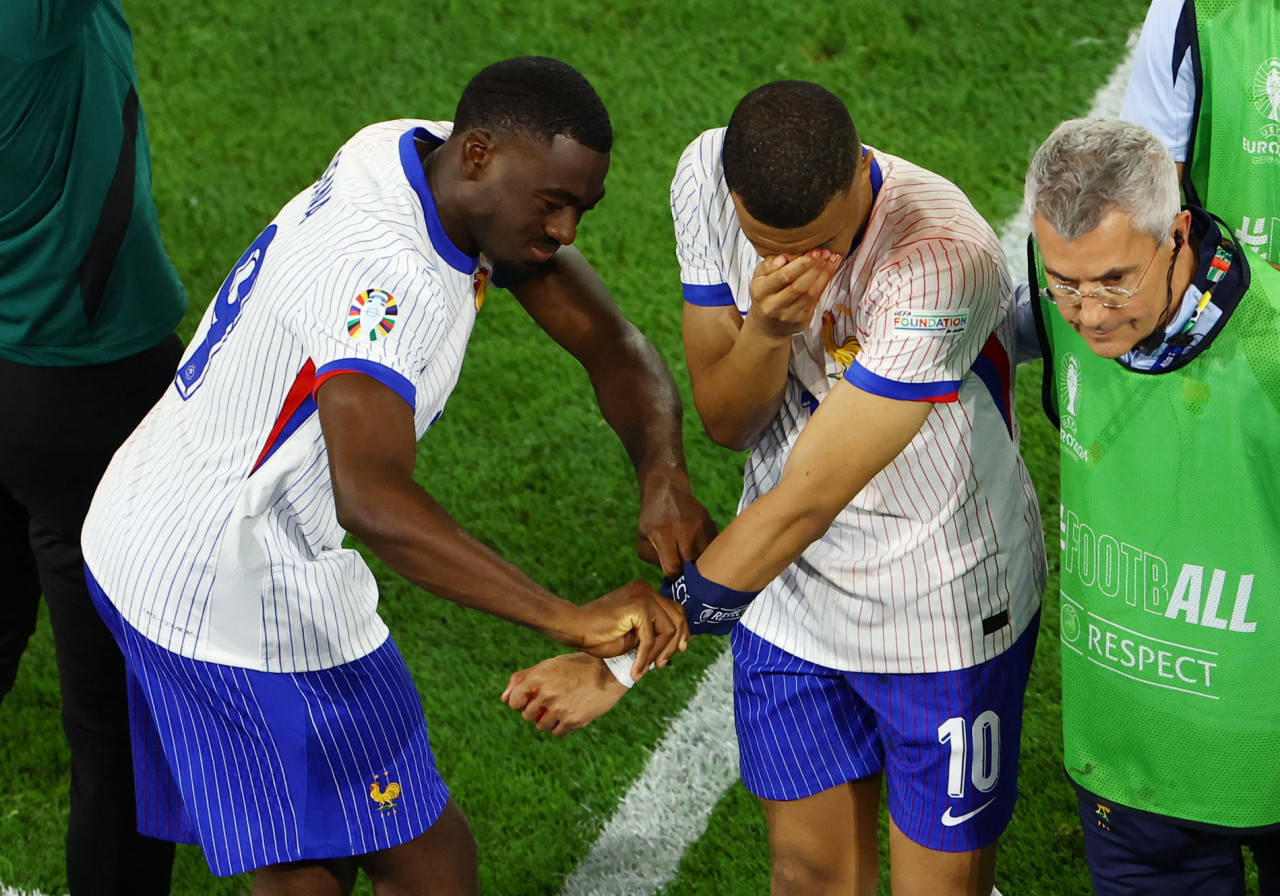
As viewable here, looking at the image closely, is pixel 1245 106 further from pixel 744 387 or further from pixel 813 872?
pixel 813 872

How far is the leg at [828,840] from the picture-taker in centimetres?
292

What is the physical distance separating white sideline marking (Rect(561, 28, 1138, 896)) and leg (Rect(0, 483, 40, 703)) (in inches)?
54.1

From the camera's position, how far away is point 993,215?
559 centimetres

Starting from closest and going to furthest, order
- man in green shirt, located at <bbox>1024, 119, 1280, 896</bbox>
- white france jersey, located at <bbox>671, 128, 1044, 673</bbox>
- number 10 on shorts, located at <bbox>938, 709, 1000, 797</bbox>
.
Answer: man in green shirt, located at <bbox>1024, 119, 1280, 896</bbox> → white france jersey, located at <bbox>671, 128, 1044, 673</bbox> → number 10 on shorts, located at <bbox>938, 709, 1000, 797</bbox>

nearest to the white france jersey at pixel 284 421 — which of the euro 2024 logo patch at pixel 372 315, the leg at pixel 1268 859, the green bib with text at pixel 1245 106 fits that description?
the euro 2024 logo patch at pixel 372 315

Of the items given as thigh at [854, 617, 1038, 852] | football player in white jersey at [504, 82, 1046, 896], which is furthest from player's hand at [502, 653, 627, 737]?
thigh at [854, 617, 1038, 852]

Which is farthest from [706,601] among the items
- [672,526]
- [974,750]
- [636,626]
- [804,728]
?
[974,750]

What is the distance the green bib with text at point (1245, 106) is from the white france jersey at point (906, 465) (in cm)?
59

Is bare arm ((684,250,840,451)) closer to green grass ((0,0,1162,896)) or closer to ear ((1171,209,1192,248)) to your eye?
ear ((1171,209,1192,248))

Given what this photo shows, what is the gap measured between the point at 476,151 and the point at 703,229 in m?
0.43

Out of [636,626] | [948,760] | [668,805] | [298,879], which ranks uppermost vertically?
[636,626]

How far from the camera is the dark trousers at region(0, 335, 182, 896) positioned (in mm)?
3096

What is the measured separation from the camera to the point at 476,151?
98.7 inches

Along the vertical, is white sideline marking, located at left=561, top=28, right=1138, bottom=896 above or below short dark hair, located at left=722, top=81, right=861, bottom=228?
below
